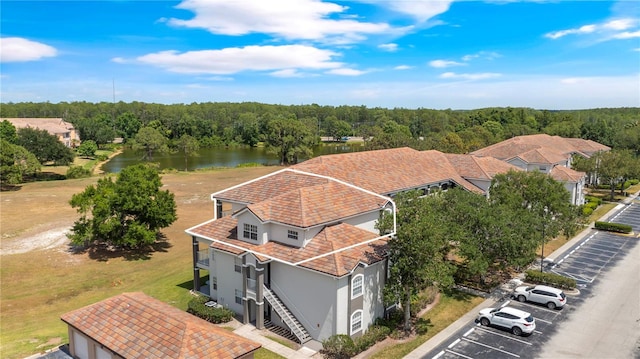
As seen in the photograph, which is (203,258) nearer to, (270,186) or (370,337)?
(270,186)

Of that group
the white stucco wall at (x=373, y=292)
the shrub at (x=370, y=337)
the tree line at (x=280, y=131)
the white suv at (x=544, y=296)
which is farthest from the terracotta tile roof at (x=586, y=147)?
the shrub at (x=370, y=337)

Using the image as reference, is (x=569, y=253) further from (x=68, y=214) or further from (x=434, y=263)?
(x=68, y=214)

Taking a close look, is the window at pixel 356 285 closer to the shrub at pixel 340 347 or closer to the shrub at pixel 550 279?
the shrub at pixel 340 347

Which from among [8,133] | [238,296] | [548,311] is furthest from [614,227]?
[8,133]

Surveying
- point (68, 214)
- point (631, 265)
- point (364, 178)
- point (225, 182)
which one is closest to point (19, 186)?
point (68, 214)

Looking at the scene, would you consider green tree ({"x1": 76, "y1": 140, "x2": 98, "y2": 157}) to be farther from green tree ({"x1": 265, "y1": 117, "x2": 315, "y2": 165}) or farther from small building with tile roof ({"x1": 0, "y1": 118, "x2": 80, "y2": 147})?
green tree ({"x1": 265, "y1": 117, "x2": 315, "y2": 165})

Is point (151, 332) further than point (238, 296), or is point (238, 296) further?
point (238, 296)
